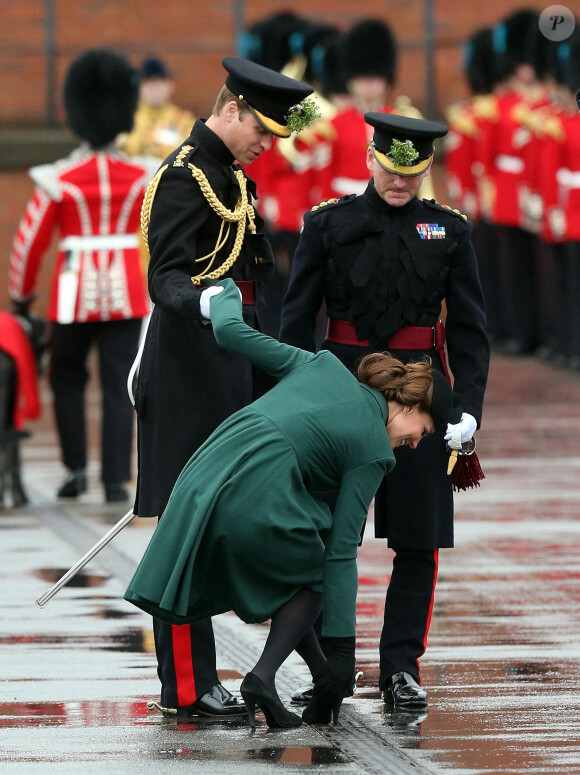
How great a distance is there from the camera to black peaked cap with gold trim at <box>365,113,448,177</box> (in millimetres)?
5566

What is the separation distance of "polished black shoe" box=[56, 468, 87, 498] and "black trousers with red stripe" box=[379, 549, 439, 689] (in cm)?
389

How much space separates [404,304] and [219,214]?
0.54 meters

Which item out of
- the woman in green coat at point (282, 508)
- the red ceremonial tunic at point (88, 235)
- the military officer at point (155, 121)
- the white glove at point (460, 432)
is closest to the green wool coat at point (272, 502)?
→ the woman in green coat at point (282, 508)

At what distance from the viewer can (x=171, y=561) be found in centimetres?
513

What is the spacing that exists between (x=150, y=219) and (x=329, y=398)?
71cm

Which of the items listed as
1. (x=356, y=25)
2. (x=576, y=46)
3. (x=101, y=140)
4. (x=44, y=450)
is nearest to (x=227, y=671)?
(x=101, y=140)

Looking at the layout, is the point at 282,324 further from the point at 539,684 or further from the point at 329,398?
the point at 539,684

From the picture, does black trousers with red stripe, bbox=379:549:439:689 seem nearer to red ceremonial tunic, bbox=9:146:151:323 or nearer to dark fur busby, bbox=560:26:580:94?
red ceremonial tunic, bbox=9:146:151:323

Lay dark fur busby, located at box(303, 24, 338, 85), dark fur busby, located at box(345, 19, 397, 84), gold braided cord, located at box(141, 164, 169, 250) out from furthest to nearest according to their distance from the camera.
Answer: dark fur busby, located at box(303, 24, 338, 85) < dark fur busby, located at box(345, 19, 397, 84) < gold braided cord, located at box(141, 164, 169, 250)

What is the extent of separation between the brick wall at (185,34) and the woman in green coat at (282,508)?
13.2 m

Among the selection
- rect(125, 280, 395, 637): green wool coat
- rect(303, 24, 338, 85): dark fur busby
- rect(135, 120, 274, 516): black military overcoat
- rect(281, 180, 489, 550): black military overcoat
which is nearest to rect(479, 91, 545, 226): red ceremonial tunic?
rect(303, 24, 338, 85): dark fur busby

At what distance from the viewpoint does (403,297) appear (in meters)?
5.62

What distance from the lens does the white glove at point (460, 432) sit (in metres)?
5.49

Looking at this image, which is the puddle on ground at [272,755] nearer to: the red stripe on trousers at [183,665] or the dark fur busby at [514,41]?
the red stripe on trousers at [183,665]
